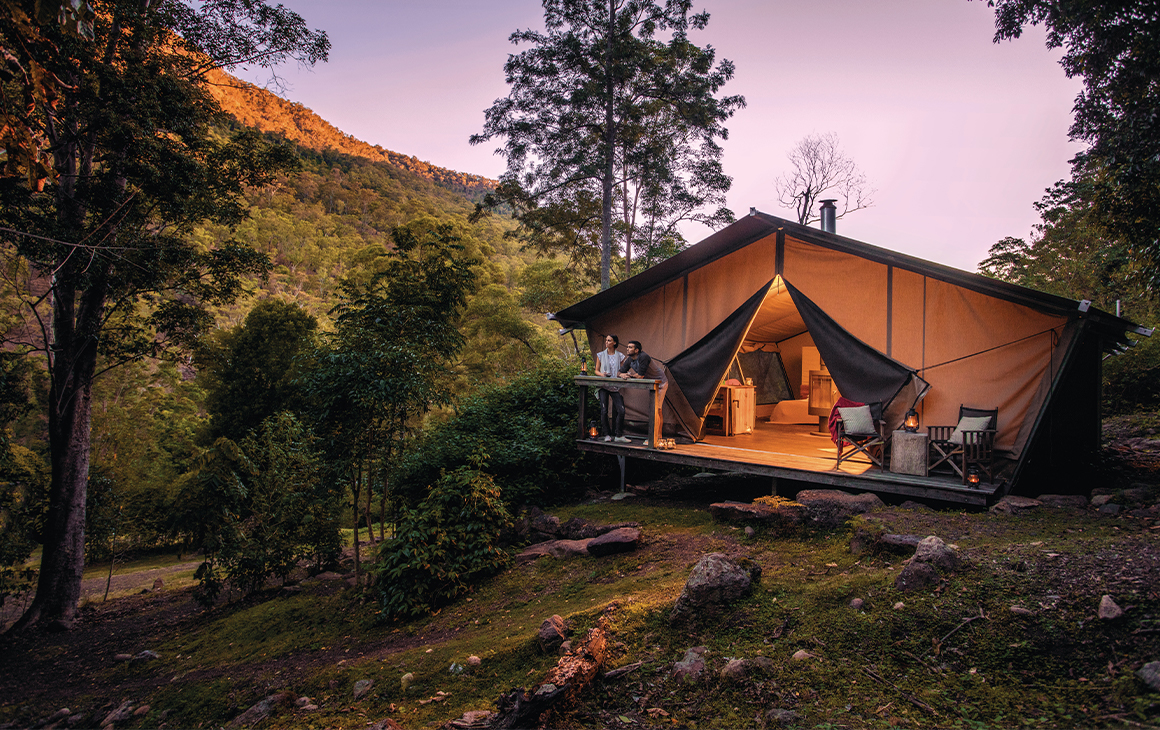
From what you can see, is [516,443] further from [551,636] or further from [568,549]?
[551,636]

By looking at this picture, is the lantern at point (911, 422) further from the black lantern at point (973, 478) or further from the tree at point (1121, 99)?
the tree at point (1121, 99)

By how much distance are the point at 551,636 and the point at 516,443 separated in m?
4.30

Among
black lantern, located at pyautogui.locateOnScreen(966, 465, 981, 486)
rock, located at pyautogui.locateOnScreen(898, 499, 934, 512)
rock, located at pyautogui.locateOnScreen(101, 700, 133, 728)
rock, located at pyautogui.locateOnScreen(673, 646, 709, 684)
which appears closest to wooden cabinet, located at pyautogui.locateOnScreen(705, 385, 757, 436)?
rock, located at pyautogui.locateOnScreen(898, 499, 934, 512)

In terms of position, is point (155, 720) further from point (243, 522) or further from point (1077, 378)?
point (1077, 378)

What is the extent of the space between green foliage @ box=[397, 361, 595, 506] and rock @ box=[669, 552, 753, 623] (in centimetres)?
338

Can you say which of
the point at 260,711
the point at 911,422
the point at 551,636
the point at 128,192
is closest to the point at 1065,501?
the point at 911,422

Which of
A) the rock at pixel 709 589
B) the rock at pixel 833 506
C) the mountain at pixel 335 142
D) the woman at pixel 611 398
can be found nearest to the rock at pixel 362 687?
the rock at pixel 709 589

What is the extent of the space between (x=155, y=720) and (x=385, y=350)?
345 centimetres

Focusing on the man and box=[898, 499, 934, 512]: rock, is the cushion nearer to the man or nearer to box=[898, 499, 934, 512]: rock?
box=[898, 499, 934, 512]: rock

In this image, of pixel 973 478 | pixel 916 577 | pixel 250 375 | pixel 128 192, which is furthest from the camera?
pixel 250 375

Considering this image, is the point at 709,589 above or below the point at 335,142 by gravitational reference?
below

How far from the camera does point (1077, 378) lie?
6.17 meters

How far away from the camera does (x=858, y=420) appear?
5.98m

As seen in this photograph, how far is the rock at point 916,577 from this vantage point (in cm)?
305
